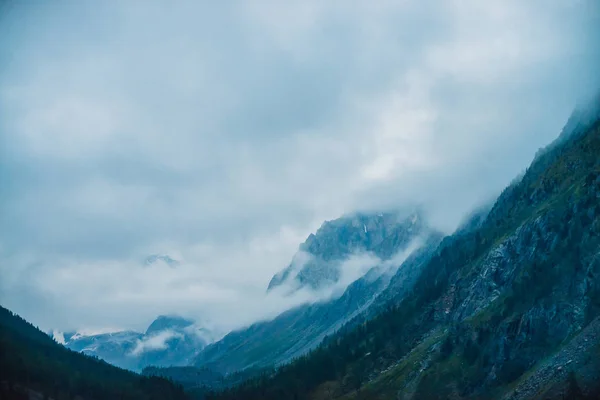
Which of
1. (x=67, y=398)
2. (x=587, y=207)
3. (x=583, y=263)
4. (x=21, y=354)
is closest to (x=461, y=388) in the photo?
(x=583, y=263)

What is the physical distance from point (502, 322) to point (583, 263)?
35660 millimetres

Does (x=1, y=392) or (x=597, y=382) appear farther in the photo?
(x=1, y=392)

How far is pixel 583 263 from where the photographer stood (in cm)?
18162

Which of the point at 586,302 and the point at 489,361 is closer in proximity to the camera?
the point at 586,302

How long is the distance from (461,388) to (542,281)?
48.2 metres

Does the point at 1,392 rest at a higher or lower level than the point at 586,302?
higher

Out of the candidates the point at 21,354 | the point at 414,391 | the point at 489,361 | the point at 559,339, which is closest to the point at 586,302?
the point at 559,339

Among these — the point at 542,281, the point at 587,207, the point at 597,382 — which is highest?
the point at 587,207

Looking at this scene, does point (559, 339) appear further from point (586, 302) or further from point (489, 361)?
point (489, 361)

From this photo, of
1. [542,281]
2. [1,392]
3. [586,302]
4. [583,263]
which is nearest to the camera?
[1,392]

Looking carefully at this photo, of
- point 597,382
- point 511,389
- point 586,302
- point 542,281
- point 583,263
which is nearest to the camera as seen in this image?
point 597,382

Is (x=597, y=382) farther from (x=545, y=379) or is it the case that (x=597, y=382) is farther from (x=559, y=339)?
(x=559, y=339)

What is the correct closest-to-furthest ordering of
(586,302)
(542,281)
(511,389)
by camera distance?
(511,389) < (586,302) < (542,281)

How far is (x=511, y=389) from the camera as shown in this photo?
158 metres
